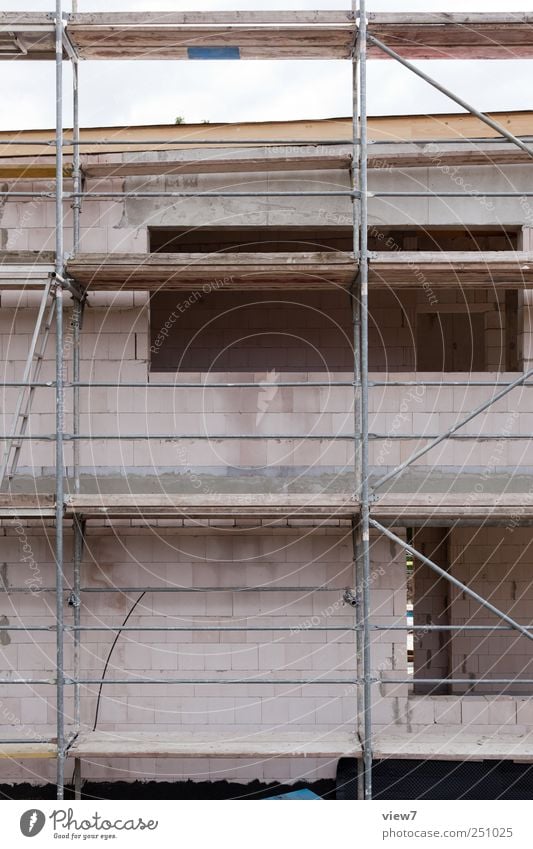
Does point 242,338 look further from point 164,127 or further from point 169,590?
point 169,590

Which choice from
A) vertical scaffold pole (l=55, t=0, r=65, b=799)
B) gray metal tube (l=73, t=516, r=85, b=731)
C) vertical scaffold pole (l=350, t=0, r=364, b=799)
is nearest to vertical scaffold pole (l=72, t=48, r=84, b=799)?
gray metal tube (l=73, t=516, r=85, b=731)

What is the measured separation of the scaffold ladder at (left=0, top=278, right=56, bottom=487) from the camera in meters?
6.03

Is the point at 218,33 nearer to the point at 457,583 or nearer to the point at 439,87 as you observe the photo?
the point at 439,87

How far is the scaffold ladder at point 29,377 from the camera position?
6.03 m

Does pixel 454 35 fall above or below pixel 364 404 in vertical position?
above

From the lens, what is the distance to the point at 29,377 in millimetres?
6367

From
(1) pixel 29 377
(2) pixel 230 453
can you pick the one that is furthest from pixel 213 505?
(1) pixel 29 377

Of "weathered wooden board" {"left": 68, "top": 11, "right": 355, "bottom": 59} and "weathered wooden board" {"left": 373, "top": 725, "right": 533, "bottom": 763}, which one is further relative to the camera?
"weathered wooden board" {"left": 373, "top": 725, "right": 533, "bottom": 763}

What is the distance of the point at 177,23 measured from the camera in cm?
570

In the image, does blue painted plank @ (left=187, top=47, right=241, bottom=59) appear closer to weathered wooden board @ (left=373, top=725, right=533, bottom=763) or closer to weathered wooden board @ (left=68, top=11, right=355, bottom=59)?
weathered wooden board @ (left=68, top=11, right=355, bottom=59)

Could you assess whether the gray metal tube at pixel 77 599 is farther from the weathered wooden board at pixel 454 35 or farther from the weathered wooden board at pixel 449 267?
the weathered wooden board at pixel 454 35

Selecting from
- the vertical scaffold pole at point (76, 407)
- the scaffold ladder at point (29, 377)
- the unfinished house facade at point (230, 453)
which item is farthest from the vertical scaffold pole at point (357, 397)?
the scaffold ladder at point (29, 377)

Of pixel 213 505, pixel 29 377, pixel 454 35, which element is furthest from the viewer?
pixel 29 377

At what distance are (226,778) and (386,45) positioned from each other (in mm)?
6265
